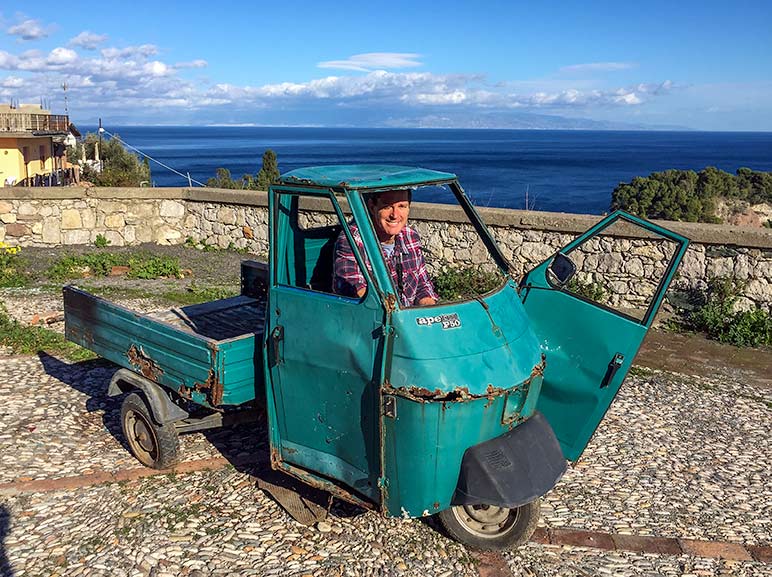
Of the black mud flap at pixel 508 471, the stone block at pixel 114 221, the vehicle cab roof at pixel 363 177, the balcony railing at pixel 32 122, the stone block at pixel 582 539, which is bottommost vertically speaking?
the stone block at pixel 582 539

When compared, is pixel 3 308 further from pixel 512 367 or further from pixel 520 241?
pixel 512 367

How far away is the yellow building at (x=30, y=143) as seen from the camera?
38.6 m

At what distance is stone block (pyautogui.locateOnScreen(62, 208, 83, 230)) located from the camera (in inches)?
536

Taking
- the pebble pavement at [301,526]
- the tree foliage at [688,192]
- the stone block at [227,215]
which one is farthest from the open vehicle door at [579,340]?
the tree foliage at [688,192]

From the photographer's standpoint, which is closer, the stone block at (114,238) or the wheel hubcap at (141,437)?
the wheel hubcap at (141,437)

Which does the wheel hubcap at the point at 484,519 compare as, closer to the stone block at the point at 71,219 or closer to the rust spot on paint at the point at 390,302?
the rust spot on paint at the point at 390,302

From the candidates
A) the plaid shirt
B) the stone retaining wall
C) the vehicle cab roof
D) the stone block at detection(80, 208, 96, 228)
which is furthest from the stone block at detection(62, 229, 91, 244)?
the plaid shirt

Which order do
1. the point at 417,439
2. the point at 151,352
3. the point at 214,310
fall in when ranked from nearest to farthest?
the point at 417,439
the point at 151,352
the point at 214,310

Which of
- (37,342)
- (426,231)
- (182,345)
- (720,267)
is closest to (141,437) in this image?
(182,345)

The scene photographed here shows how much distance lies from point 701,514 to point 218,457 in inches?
138

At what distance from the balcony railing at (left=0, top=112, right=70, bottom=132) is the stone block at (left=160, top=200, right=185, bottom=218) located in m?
30.2

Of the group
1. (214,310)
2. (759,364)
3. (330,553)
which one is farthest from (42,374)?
(759,364)

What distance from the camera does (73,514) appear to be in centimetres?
478

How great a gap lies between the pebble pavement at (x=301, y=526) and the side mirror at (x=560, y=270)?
154 cm
